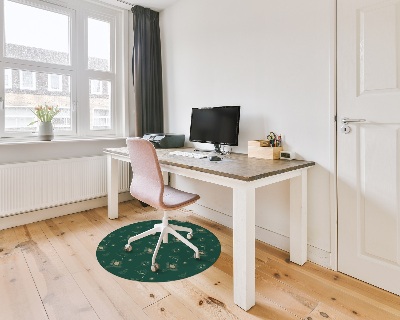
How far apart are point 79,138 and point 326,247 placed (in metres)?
2.86

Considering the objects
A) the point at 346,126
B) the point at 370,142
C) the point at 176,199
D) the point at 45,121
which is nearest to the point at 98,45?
the point at 45,121

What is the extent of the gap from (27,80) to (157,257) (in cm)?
237

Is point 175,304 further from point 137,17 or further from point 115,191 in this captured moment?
point 137,17

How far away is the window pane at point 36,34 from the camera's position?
9.44 feet

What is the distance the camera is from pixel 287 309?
1618mm

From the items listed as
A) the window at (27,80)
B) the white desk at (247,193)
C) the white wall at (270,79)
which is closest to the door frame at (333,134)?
the white wall at (270,79)

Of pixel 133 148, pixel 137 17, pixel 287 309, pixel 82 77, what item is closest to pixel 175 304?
pixel 287 309

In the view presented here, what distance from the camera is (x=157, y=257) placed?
220 centimetres

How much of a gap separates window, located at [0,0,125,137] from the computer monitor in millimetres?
1340

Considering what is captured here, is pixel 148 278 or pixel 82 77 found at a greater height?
pixel 82 77

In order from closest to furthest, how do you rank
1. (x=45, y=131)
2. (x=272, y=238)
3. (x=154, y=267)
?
(x=154, y=267) < (x=272, y=238) < (x=45, y=131)

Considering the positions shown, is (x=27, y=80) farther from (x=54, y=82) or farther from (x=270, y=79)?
(x=270, y=79)

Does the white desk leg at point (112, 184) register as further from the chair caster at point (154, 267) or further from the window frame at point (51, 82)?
the chair caster at point (154, 267)

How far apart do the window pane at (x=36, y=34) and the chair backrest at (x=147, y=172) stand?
186cm
